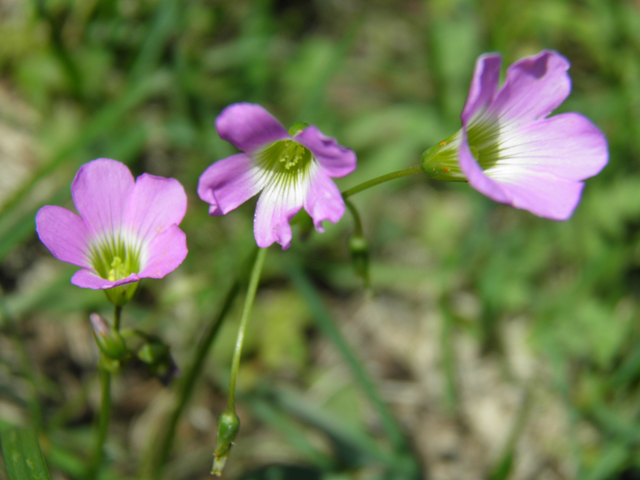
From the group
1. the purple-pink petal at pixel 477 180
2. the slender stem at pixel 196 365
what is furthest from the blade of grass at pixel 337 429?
the purple-pink petal at pixel 477 180

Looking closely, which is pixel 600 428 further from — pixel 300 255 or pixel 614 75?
pixel 614 75

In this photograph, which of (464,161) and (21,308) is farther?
(21,308)

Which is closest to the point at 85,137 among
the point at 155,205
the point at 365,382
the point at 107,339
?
the point at 155,205

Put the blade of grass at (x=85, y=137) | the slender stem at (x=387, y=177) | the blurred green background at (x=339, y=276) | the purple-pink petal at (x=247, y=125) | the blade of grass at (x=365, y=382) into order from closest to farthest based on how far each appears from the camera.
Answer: the purple-pink petal at (x=247, y=125) < the slender stem at (x=387, y=177) < the blade of grass at (x=85, y=137) < the blade of grass at (x=365, y=382) < the blurred green background at (x=339, y=276)

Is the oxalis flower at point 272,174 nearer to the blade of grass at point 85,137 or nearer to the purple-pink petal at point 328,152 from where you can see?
the purple-pink petal at point 328,152

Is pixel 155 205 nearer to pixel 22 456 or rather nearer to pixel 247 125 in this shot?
pixel 247 125

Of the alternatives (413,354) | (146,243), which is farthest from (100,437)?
(413,354)
